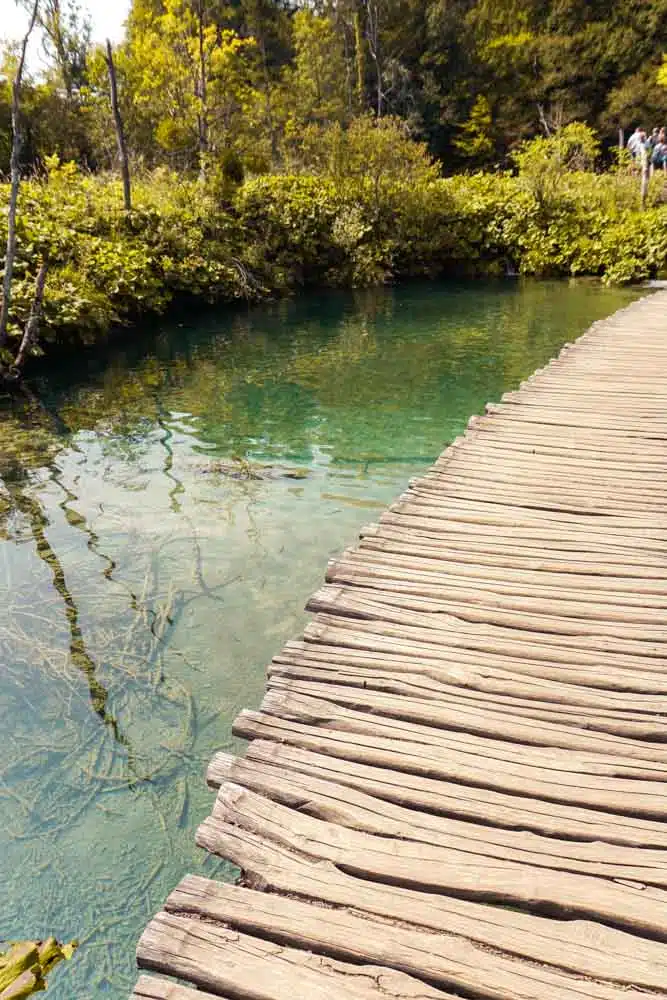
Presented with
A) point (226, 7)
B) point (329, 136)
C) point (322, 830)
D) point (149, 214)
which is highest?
point (226, 7)

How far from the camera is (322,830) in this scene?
98.2 inches

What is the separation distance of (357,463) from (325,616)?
450 cm

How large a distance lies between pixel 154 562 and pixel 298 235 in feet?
61.8

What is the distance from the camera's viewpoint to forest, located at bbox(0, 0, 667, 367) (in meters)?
17.1

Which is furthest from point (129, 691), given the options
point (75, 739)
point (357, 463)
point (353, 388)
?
point (353, 388)

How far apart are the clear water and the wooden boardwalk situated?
0.97 metres

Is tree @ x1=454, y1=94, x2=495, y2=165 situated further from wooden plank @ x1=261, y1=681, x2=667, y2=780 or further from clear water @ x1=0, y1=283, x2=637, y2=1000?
wooden plank @ x1=261, y1=681, x2=667, y2=780

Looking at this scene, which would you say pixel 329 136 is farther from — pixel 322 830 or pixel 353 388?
pixel 322 830

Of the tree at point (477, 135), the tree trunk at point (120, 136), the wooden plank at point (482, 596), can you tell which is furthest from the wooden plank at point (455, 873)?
the tree at point (477, 135)

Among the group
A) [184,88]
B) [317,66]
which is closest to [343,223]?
[184,88]

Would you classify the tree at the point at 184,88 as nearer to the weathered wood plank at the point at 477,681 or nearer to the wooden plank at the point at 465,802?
the weathered wood plank at the point at 477,681

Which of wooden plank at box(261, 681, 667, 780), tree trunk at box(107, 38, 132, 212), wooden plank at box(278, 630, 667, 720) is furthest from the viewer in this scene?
tree trunk at box(107, 38, 132, 212)

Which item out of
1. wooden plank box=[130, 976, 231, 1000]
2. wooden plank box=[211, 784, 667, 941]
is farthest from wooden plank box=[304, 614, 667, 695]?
wooden plank box=[130, 976, 231, 1000]

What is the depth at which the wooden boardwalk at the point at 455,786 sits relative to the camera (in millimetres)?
2025
